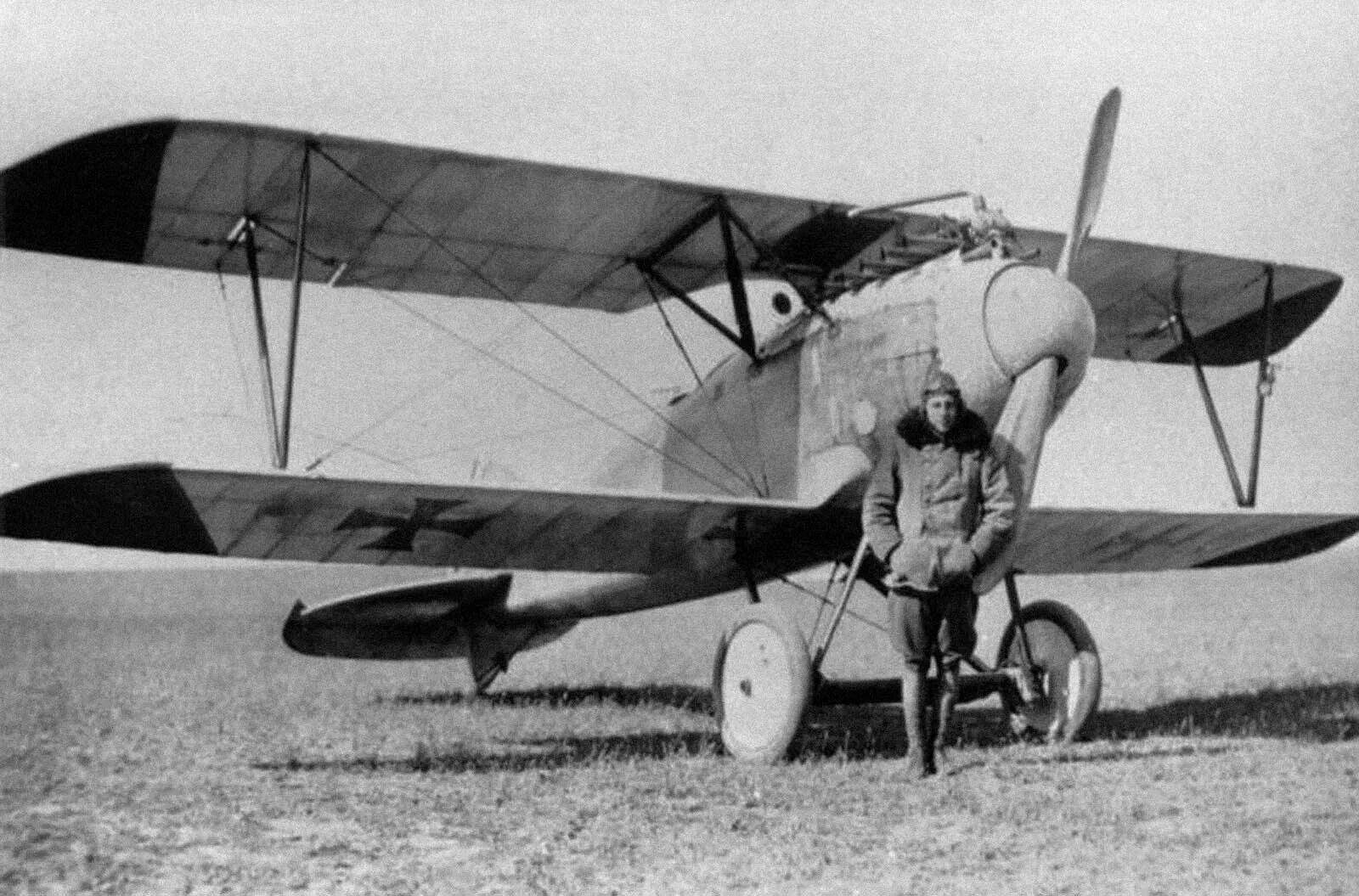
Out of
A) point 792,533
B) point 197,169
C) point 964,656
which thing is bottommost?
point 964,656

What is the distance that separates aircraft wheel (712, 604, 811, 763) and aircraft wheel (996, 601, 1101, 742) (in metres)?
1.63

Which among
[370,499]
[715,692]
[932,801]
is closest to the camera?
[932,801]

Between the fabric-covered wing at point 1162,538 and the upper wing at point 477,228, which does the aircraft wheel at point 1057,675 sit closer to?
the fabric-covered wing at point 1162,538

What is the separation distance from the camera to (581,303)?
10141mm

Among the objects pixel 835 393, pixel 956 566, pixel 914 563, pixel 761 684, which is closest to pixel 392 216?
pixel 835 393

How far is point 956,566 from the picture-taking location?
229 inches

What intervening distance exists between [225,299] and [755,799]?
477 cm

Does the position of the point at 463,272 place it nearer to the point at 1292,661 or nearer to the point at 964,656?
the point at 964,656

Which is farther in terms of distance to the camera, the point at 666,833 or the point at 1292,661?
the point at 1292,661

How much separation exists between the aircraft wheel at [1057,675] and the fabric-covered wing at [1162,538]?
689 mm

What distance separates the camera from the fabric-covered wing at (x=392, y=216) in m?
7.21

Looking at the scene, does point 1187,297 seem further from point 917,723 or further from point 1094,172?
point 917,723

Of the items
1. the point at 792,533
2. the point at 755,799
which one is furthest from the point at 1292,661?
the point at 755,799

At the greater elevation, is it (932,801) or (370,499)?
(370,499)
